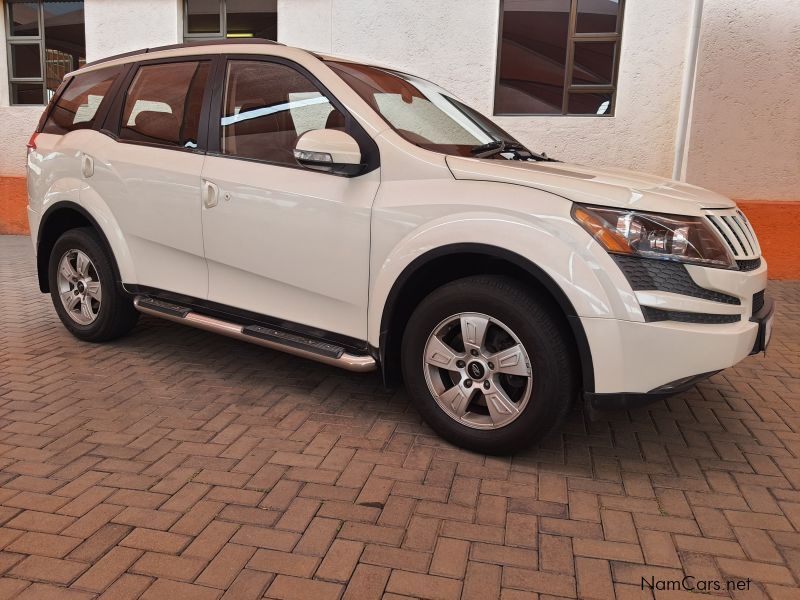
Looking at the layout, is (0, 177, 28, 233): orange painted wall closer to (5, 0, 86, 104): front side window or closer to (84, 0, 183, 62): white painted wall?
(5, 0, 86, 104): front side window

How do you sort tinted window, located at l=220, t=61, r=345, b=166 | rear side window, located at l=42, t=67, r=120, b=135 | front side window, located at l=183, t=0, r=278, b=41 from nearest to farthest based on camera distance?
tinted window, located at l=220, t=61, r=345, b=166, rear side window, located at l=42, t=67, r=120, b=135, front side window, located at l=183, t=0, r=278, b=41

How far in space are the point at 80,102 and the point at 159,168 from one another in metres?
1.24

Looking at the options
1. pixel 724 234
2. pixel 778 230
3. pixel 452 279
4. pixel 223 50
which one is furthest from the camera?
pixel 778 230

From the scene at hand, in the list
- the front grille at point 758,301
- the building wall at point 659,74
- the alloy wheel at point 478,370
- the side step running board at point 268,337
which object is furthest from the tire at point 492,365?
the building wall at point 659,74

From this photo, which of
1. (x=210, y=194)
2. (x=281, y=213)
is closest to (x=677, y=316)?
(x=281, y=213)

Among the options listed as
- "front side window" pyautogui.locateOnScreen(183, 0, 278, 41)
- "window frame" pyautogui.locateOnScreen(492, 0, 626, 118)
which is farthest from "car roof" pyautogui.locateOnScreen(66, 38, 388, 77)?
"front side window" pyautogui.locateOnScreen(183, 0, 278, 41)

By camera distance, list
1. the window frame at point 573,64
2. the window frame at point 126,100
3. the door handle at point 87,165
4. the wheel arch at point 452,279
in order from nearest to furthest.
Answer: the wheel arch at point 452,279 < the window frame at point 126,100 < the door handle at point 87,165 < the window frame at point 573,64

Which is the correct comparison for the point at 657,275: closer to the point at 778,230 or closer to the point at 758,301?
the point at 758,301

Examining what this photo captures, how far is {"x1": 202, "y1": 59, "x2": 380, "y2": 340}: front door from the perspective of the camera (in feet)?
10.9

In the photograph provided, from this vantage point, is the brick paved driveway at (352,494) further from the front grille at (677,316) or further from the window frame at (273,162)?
the window frame at (273,162)

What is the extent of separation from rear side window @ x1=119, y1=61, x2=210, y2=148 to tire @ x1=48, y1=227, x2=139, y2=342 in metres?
0.80

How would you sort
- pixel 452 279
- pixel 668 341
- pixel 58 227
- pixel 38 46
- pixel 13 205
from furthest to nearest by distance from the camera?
pixel 38 46 < pixel 13 205 < pixel 58 227 < pixel 452 279 < pixel 668 341

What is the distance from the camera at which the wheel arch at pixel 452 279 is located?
2773mm

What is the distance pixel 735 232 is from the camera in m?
3.03
